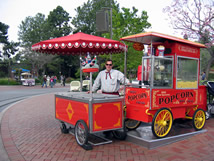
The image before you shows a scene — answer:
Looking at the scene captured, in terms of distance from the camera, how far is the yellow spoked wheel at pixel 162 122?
463 centimetres

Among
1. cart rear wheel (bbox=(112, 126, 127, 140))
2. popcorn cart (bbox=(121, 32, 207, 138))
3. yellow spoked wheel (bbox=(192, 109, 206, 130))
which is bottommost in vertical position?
cart rear wheel (bbox=(112, 126, 127, 140))

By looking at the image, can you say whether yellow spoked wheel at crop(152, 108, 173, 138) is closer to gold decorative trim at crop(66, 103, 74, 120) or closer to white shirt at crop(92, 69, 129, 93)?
white shirt at crop(92, 69, 129, 93)

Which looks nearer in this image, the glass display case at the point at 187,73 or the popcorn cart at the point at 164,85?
the popcorn cart at the point at 164,85

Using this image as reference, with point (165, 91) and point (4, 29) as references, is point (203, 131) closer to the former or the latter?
point (165, 91)

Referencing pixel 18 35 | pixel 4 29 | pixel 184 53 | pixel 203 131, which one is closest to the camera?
pixel 184 53

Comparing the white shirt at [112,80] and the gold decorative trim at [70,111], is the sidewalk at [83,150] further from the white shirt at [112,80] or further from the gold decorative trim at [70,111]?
the white shirt at [112,80]

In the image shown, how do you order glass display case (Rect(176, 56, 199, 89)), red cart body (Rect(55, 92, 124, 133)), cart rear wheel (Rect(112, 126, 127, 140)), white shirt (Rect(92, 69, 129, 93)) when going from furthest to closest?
white shirt (Rect(92, 69, 129, 93))
glass display case (Rect(176, 56, 199, 89))
cart rear wheel (Rect(112, 126, 127, 140))
red cart body (Rect(55, 92, 124, 133))

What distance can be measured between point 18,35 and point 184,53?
56639mm

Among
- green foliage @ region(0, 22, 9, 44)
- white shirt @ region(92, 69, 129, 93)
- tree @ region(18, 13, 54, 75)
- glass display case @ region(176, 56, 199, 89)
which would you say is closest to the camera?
glass display case @ region(176, 56, 199, 89)

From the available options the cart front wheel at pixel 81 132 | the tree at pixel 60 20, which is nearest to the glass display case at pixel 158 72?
the cart front wheel at pixel 81 132

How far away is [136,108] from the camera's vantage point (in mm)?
4957

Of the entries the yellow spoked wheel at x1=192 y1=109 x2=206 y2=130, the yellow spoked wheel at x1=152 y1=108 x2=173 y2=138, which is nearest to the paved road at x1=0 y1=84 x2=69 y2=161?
the yellow spoked wheel at x1=152 y1=108 x2=173 y2=138

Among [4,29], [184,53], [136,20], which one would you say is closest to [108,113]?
[184,53]

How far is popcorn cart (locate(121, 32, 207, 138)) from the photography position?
4695 millimetres
